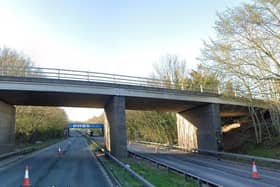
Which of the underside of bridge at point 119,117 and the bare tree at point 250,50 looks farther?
the underside of bridge at point 119,117

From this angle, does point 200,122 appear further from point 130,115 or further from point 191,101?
point 130,115

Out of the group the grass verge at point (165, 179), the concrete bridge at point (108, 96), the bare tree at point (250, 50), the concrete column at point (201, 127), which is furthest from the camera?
the concrete column at point (201, 127)

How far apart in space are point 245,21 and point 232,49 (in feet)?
6.33

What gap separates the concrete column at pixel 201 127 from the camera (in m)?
25.7

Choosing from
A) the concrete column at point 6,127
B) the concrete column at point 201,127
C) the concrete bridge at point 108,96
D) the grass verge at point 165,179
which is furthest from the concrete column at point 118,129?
the concrete column at point 201,127

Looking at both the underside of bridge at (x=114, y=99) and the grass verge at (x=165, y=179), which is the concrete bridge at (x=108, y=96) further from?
the grass verge at (x=165, y=179)

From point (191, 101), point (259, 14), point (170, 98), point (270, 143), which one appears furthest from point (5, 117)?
point (270, 143)

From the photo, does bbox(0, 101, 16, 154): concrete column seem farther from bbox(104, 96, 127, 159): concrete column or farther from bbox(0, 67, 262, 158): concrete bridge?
bbox(104, 96, 127, 159): concrete column

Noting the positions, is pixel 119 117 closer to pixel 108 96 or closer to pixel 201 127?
pixel 108 96

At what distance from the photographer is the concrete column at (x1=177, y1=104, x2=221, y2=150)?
84.3ft

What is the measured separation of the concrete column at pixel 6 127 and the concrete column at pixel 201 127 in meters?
19.5

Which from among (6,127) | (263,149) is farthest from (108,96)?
(263,149)

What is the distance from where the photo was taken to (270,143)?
76.7 feet

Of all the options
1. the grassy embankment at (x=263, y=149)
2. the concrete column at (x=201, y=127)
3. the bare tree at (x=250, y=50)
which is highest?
the bare tree at (x=250, y=50)
